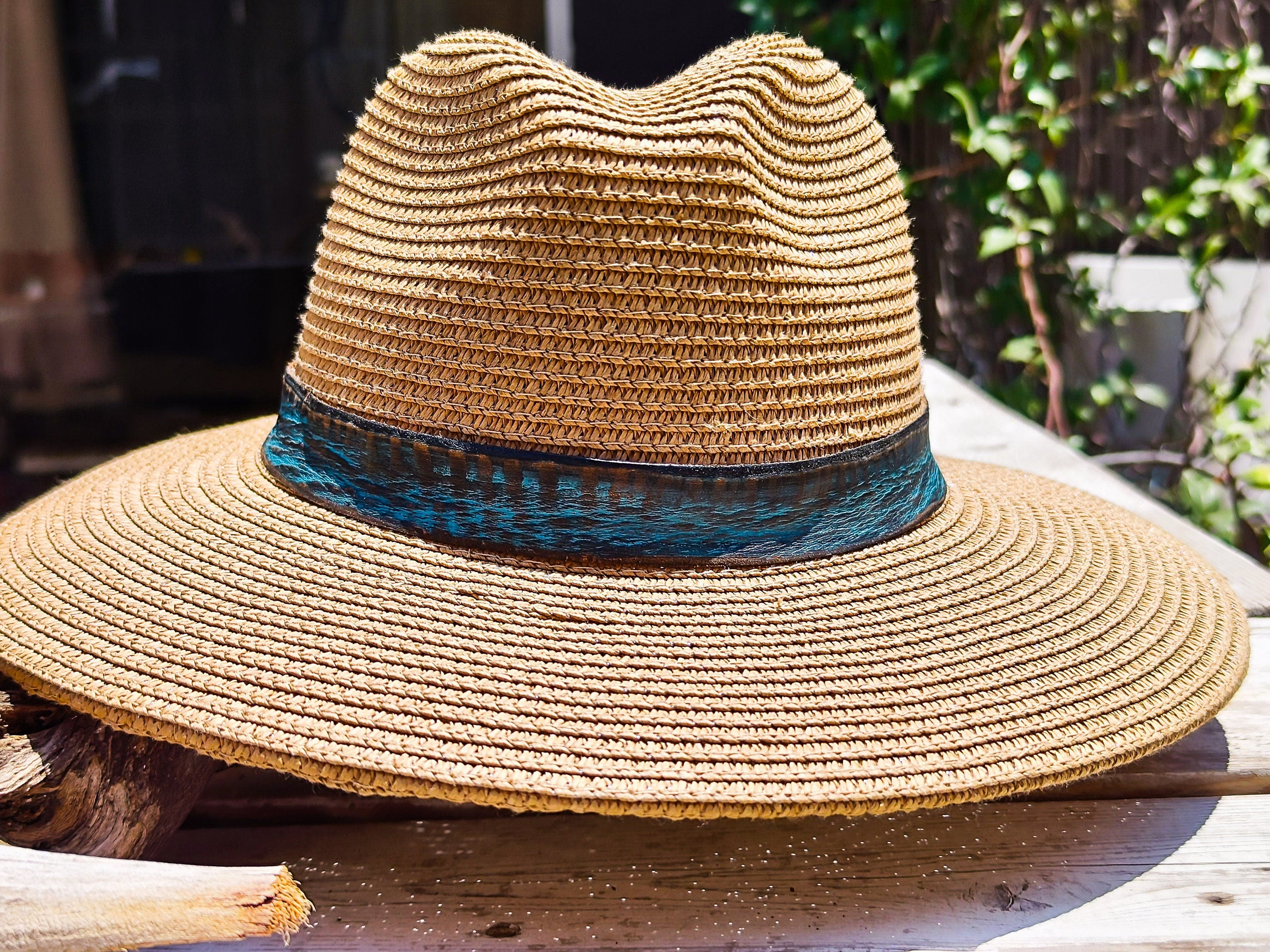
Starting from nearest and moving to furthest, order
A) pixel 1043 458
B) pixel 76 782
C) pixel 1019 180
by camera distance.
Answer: pixel 76 782 < pixel 1043 458 < pixel 1019 180

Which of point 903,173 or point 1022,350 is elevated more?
point 903,173

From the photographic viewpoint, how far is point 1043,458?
193 cm

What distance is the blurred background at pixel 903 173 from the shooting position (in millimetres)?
2205

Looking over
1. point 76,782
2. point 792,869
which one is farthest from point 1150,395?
point 76,782

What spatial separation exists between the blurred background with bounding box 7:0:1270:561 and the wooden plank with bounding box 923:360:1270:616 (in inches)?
21.6

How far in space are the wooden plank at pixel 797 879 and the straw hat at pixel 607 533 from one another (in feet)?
0.48

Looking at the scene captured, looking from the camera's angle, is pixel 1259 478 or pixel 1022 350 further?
pixel 1022 350

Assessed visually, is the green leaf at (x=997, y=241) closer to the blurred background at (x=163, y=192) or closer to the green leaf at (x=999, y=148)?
the green leaf at (x=999, y=148)

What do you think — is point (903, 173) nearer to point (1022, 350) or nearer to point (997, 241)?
point (997, 241)

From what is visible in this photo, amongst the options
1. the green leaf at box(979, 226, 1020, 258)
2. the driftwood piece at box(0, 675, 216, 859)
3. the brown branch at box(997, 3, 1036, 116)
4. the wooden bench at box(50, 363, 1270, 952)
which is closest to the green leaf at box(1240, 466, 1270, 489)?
the green leaf at box(979, 226, 1020, 258)

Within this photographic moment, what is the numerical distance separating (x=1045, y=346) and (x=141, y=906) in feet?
8.76

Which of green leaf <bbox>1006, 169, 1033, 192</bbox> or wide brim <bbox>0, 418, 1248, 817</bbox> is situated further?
green leaf <bbox>1006, 169, 1033, 192</bbox>

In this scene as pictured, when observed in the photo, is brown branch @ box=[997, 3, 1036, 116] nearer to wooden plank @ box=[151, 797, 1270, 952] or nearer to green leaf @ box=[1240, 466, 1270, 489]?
green leaf @ box=[1240, 466, 1270, 489]

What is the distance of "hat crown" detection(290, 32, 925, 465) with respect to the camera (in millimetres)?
888
